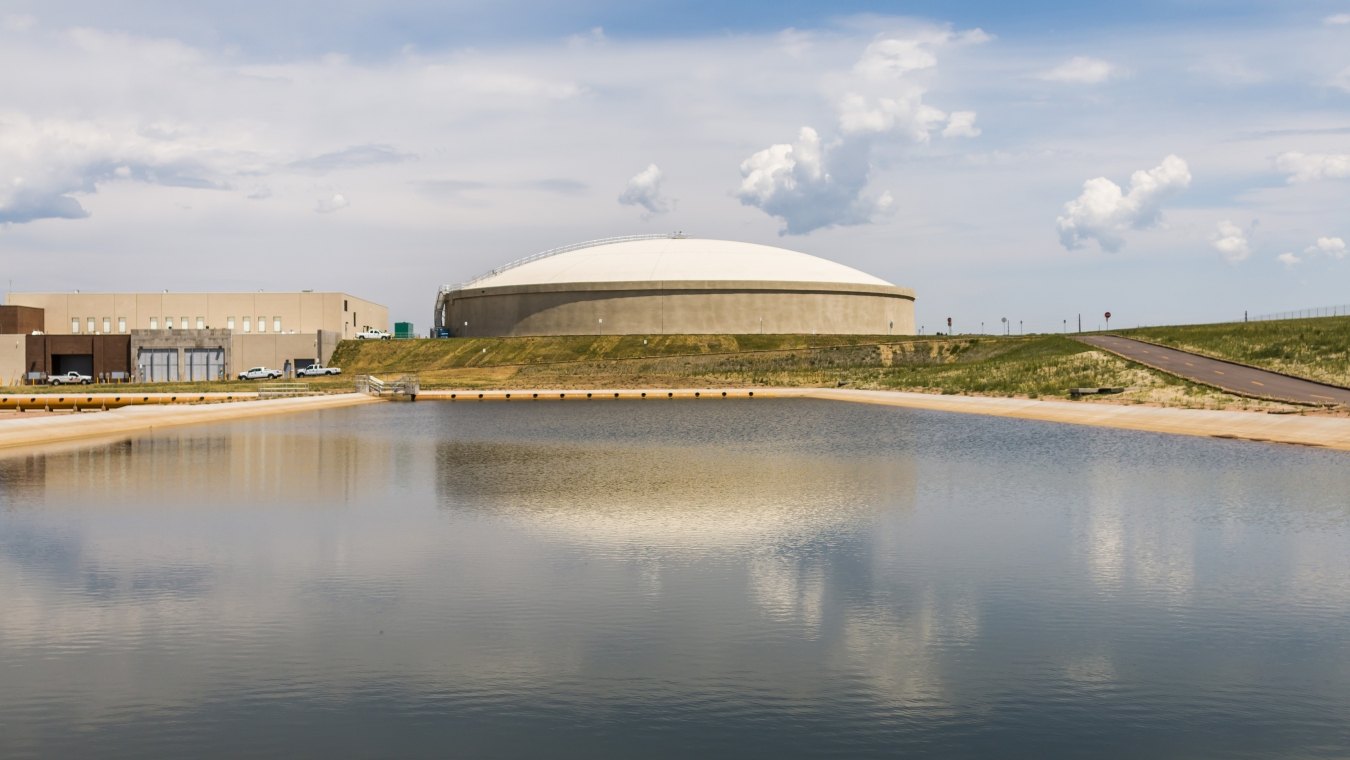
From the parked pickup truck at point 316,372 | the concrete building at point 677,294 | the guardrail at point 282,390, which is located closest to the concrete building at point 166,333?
the parked pickup truck at point 316,372

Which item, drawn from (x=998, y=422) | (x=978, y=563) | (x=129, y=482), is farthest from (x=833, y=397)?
(x=978, y=563)

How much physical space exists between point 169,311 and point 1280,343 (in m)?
113

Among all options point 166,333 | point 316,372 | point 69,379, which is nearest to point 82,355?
point 69,379

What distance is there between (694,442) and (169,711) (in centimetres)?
3194

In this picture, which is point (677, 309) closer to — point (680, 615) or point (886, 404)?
point (886, 404)

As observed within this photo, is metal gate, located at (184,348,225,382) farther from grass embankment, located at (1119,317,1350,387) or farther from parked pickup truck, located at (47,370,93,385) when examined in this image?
grass embankment, located at (1119,317,1350,387)

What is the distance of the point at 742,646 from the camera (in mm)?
13055

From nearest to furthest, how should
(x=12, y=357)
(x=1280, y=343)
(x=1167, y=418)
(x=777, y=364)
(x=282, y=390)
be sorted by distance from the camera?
(x=1167, y=418)
(x=1280, y=343)
(x=282, y=390)
(x=777, y=364)
(x=12, y=357)

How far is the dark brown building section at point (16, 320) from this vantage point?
408 feet

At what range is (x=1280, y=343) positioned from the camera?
76812 millimetres

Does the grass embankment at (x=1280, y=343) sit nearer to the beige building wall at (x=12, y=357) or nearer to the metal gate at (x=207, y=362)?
the metal gate at (x=207, y=362)

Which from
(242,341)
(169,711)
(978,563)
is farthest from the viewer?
(242,341)

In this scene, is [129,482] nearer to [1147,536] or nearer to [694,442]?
[694,442]

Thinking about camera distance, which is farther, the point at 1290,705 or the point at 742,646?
the point at 742,646
